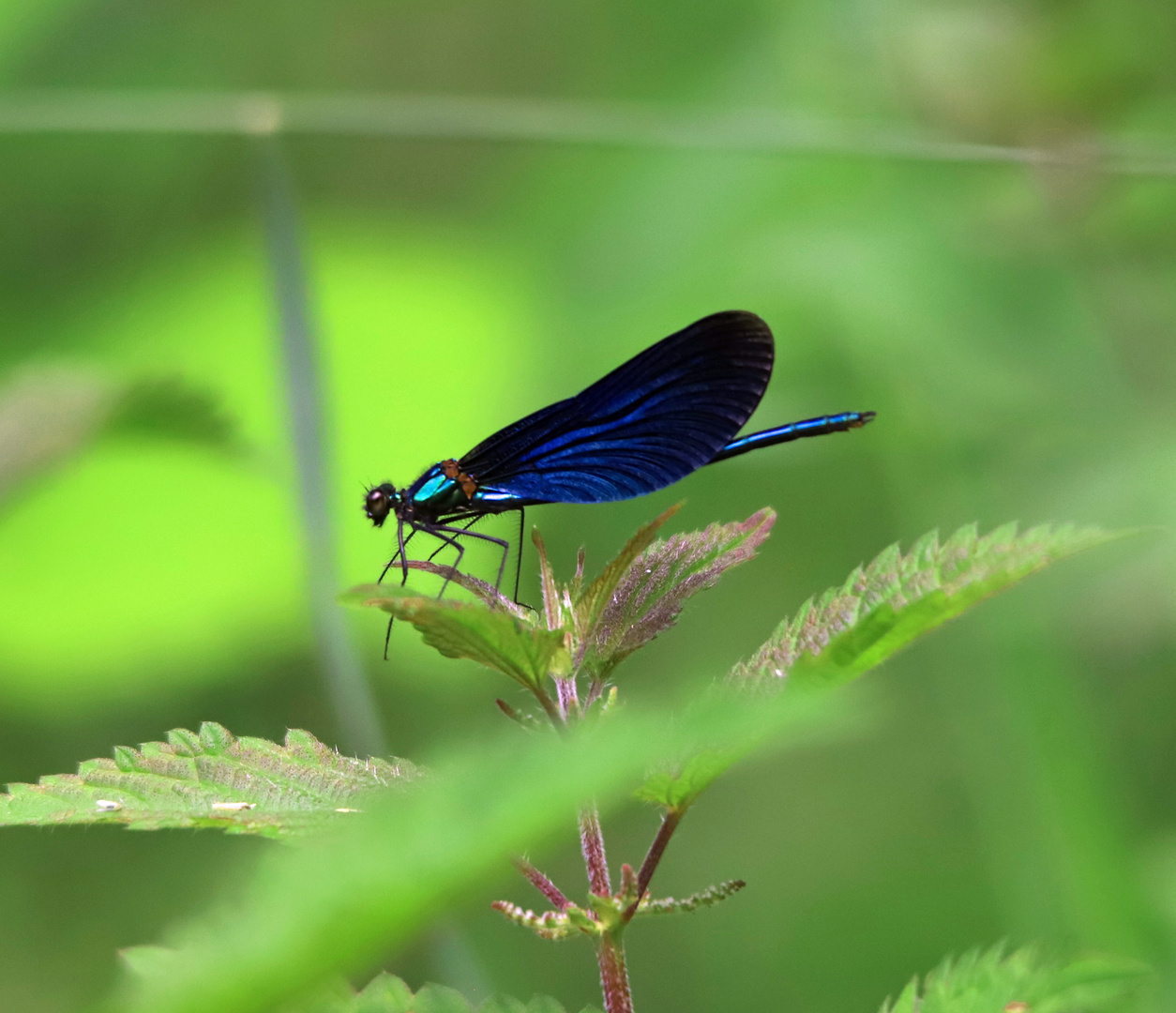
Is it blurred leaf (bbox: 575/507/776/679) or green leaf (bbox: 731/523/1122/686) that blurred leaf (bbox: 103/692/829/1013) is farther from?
blurred leaf (bbox: 575/507/776/679)

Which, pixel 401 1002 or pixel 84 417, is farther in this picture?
pixel 84 417

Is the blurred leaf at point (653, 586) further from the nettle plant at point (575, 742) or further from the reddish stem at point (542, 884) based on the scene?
the reddish stem at point (542, 884)

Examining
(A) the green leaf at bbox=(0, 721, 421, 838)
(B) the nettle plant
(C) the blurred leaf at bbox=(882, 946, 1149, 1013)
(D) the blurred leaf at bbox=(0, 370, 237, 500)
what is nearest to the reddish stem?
(B) the nettle plant

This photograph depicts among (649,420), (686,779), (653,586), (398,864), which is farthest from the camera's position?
(649,420)

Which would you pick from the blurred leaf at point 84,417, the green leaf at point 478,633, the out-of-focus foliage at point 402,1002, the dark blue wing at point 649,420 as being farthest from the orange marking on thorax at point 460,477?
the out-of-focus foliage at point 402,1002

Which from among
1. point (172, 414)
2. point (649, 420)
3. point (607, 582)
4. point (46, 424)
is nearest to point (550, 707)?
point (607, 582)

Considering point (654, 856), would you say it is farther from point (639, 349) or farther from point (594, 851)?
point (639, 349)

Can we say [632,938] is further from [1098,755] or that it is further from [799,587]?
[1098,755]
